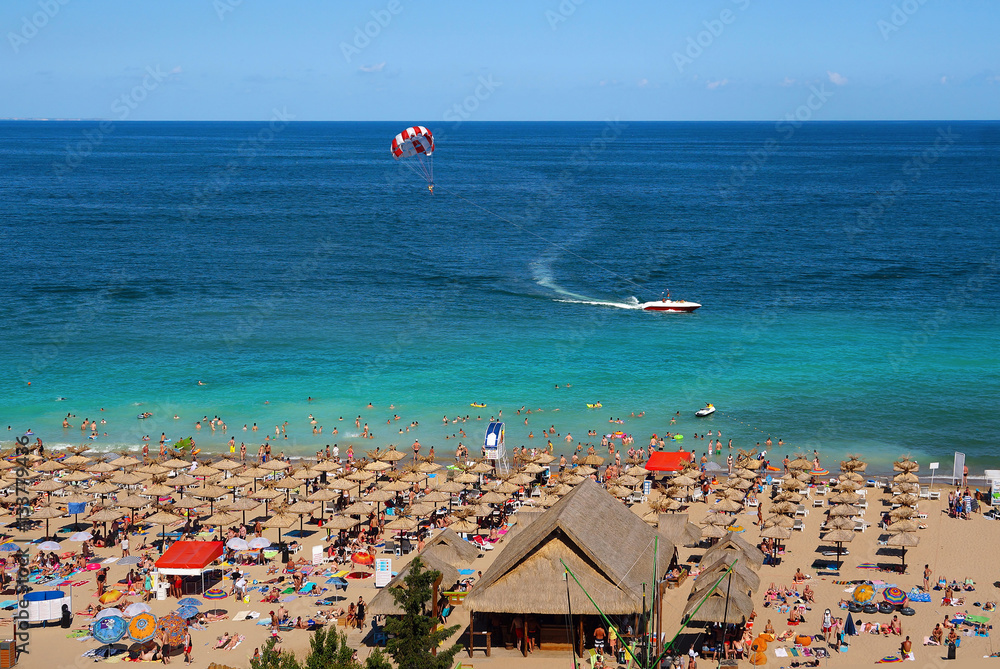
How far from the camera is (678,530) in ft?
101

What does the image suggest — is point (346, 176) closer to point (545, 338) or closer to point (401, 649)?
point (545, 338)

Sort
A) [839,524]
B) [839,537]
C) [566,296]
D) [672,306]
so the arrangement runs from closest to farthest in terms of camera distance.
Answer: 1. [839,537]
2. [839,524]
3. [672,306]
4. [566,296]

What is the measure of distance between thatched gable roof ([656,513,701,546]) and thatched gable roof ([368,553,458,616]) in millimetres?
7210

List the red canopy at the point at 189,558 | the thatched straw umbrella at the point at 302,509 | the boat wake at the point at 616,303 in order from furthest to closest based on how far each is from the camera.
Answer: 1. the boat wake at the point at 616,303
2. the thatched straw umbrella at the point at 302,509
3. the red canopy at the point at 189,558

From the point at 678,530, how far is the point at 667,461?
941cm

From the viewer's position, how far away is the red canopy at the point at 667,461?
39.6 meters

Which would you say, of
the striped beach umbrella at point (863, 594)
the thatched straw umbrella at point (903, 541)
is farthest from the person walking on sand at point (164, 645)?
the thatched straw umbrella at point (903, 541)

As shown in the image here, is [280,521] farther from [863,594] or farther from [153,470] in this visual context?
[863,594]

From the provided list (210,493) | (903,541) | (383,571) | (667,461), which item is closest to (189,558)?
(383,571)

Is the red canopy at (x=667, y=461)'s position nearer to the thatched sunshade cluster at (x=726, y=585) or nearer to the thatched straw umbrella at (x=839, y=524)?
the thatched straw umbrella at (x=839, y=524)

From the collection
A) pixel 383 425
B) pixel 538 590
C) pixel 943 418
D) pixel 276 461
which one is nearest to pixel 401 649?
pixel 538 590

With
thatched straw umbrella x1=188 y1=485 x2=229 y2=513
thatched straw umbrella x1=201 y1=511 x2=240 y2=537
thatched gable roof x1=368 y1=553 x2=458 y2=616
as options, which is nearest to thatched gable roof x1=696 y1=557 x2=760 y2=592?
thatched gable roof x1=368 y1=553 x2=458 y2=616

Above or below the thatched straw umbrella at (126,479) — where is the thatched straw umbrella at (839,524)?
below

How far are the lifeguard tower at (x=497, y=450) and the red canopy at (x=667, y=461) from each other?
6156mm
